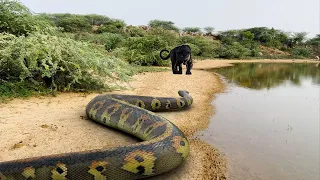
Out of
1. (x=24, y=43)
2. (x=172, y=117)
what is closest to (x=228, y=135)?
(x=172, y=117)

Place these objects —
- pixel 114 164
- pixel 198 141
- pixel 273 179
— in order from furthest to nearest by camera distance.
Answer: pixel 198 141 → pixel 273 179 → pixel 114 164

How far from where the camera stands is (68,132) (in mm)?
5168

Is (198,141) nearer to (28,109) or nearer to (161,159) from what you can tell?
(161,159)

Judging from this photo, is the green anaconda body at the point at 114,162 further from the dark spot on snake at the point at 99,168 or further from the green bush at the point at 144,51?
the green bush at the point at 144,51

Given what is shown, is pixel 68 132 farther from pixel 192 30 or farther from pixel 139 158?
pixel 192 30

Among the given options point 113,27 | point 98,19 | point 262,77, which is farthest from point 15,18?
point 98,19

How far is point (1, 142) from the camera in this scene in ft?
14.8

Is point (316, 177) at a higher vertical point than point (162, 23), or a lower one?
lower

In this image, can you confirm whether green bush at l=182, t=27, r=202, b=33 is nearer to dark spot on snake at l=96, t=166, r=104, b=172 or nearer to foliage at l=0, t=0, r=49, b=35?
foliage at l=0, t=0, r=49, b=35

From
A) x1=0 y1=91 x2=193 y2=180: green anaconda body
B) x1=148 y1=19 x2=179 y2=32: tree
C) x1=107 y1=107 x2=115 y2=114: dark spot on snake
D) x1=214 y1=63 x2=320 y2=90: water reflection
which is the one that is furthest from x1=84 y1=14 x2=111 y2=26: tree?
x1=0 y1=91 x2=193 y2=180: green anaconda body

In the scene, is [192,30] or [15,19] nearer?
[15,19]

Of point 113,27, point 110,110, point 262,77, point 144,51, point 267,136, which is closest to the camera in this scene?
point 110,110

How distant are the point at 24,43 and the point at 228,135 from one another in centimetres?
556

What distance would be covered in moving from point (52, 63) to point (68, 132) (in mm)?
3069
